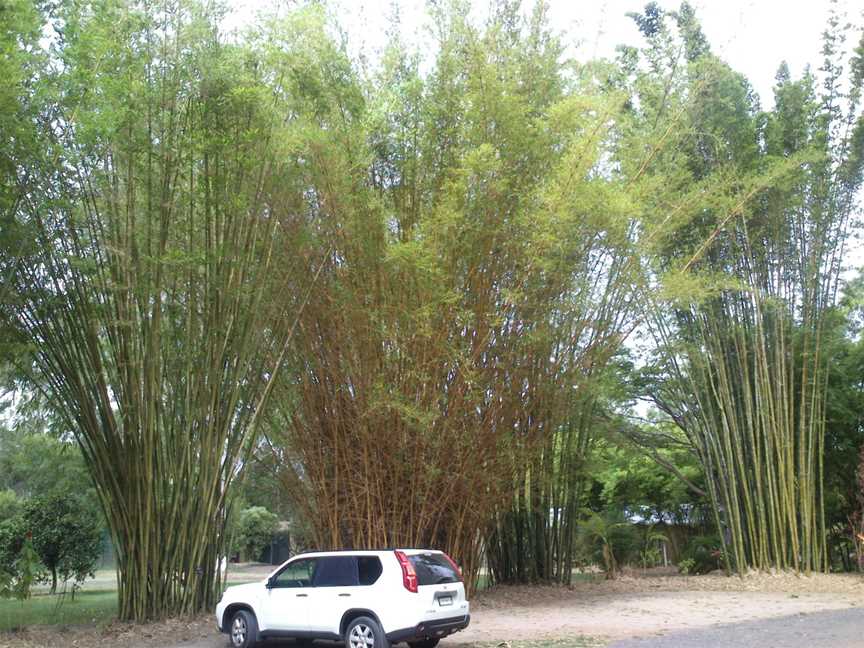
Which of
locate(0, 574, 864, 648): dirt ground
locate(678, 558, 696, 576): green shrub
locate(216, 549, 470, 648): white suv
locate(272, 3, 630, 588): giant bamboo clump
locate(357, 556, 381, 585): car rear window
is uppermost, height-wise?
locate(272, 3, 630, 588): giant bamboo clump

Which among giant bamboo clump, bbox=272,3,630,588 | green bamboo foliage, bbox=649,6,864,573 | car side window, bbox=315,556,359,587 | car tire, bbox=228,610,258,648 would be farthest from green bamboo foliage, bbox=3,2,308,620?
green bamboo foliage, bbox=649,6,864,573

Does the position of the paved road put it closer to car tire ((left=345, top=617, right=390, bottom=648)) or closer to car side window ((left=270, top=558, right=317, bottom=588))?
car tire ((left=345, top=617, right=390, bottom=648))

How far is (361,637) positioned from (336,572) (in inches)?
20.1

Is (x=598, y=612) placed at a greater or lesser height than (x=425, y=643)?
lesser

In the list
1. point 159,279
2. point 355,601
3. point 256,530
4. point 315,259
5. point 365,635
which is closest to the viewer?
point 365,635

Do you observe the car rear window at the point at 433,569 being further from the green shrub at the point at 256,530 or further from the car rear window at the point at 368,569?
the green shrub at the point at 256,530

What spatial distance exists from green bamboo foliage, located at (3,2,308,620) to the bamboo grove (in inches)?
0.9

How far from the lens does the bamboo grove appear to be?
6152 mm

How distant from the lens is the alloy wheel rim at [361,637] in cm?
504

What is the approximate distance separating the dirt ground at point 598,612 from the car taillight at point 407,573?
0.95m

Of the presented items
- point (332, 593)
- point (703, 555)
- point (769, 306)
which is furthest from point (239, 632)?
point (703, 555)

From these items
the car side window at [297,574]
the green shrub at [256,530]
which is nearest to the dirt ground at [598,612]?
the car side window at [297,574]

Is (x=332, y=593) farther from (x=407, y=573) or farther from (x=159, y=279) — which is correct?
(x=159, y=279)

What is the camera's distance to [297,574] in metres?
5.67
